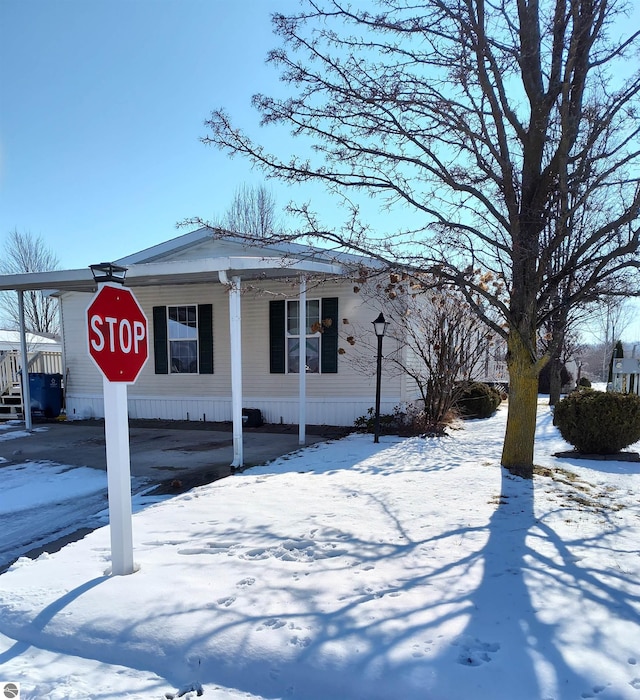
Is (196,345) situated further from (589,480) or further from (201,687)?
(201,687)

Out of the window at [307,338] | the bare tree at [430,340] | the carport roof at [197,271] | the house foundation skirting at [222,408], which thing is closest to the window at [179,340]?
the house foundation skirting at [222,408]

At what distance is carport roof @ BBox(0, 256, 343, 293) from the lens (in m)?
6.38

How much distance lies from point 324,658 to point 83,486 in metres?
4.47

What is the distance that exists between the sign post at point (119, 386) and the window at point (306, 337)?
6.37m

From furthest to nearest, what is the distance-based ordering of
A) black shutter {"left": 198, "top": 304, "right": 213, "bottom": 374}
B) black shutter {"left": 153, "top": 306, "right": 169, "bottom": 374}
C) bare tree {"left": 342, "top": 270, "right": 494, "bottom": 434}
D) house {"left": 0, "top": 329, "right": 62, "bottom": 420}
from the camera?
house {"left": 0, "top": 329, "right": 62, "bottom": 420}
black shutter {"left": 153, "top": 306, "right": 169, "bottom": 374}
black shutter {"left": 198, "top": 304, "right": 213, "bottom": 374}
bare tree {"left": 342, "top": 270, "right": 494, "bottom": 434}

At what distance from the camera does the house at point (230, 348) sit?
923cm

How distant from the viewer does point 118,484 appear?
2889mm

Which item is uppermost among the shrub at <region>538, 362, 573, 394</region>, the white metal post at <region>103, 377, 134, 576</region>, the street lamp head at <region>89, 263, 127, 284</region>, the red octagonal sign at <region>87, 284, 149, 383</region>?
the street lamp head at <region>89, 263, 127, 284</region>

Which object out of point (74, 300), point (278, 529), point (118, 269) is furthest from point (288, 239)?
point (74, 300)

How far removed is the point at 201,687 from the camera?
77.8 inches

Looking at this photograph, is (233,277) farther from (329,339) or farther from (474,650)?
(474,650)

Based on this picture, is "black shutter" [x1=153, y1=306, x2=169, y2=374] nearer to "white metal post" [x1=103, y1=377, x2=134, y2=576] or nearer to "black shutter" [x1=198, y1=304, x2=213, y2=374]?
"black shutter" [x1=198, y1=304, x2=213, y2=374]

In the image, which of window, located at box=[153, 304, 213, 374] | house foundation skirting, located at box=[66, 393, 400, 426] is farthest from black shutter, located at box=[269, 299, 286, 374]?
window, located at box=[153, 304, 213, 374]

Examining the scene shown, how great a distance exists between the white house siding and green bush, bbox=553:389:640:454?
11.3 feet
